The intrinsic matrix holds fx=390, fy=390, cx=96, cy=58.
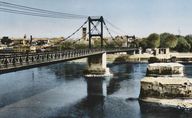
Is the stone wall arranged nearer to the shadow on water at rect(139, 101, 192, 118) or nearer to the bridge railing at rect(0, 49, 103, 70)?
the shadow on water at rect(139, 101, 192, 118)

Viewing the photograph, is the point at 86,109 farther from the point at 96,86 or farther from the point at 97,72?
the point at 97,72

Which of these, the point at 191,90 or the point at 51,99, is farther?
the point at 51,99

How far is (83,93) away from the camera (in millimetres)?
70875

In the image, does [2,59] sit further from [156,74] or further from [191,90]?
[156,74]

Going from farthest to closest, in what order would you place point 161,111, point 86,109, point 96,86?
1. point 96,86
2. point 86,109
3. point 161,111

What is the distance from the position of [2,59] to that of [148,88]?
82.0 feet

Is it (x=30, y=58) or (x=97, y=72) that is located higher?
(x=30, y=58)

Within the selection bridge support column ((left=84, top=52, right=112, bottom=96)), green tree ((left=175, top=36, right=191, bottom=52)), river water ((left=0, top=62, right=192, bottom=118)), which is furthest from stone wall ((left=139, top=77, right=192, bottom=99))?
green tree ((left=175, top=36, right=191, bottom=52))

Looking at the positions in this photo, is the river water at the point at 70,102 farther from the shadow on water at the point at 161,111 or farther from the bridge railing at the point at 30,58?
the bridge railing at the point at 30,58

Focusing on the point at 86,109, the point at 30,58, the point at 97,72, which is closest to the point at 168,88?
the point at 86,109

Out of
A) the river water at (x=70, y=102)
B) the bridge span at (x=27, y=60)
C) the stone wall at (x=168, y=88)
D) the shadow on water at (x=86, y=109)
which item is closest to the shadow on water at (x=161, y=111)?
the river water at (x=70, y=102)

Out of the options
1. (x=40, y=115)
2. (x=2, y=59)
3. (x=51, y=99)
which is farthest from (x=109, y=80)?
(x=2, y=59)

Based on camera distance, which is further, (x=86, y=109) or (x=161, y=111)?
(x=86, y=109)

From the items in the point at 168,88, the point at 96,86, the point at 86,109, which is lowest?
the point at 86,109
